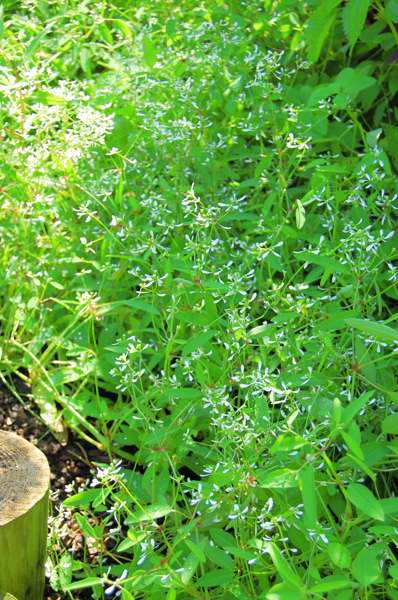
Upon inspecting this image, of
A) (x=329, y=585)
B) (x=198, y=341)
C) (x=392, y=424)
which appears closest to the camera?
(x=329, y=585)

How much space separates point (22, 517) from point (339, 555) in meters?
0.71

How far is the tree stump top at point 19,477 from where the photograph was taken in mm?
2108

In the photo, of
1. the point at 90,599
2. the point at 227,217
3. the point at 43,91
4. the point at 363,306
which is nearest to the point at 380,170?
the point at 227,217

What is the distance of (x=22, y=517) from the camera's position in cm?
210

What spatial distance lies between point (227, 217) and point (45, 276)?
594mm

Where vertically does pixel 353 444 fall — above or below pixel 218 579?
above

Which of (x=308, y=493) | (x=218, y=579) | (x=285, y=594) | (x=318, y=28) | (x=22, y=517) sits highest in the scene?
(x=318, y=28)

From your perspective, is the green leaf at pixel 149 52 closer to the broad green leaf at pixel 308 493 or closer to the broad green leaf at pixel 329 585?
the broad green leaf at pixel 308 493

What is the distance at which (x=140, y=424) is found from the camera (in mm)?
2652

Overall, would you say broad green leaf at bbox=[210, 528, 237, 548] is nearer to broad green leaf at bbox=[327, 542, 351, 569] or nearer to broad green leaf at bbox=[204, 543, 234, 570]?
broad green leaf at bbox=[204, 543, 234, 570]

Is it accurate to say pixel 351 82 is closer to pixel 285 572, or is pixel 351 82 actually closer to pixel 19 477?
pixel 19 477

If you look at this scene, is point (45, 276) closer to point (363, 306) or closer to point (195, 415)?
point (195, 415)

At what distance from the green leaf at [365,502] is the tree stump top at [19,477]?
0.73 meters

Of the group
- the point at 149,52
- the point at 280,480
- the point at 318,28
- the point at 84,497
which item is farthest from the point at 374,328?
the point at 149,52
